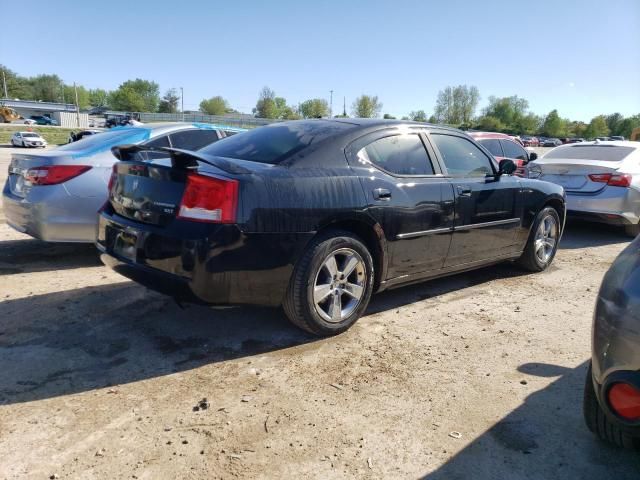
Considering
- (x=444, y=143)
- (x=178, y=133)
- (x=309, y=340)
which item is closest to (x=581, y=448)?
(x=309, y=340)

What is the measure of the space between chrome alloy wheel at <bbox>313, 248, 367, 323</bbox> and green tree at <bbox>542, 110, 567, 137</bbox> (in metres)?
134

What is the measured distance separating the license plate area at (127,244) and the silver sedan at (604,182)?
21.0 ft

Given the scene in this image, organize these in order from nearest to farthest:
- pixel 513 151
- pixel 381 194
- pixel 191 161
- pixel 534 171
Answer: pixel 191 161 < pixel 381 194 < pixel 534 171 < pixel 513 151

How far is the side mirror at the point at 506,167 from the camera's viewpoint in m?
4.78

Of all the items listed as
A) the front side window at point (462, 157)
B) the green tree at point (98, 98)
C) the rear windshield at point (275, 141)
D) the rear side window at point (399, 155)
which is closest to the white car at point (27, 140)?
the rear windshield at point (275, 141)

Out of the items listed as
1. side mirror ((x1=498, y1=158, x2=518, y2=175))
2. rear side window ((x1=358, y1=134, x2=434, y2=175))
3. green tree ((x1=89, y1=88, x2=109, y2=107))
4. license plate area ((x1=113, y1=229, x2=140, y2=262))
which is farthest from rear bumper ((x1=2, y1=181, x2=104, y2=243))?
green tree ((x1=89, y1=88, x2=109, y2=107))

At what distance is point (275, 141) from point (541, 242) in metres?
3.29

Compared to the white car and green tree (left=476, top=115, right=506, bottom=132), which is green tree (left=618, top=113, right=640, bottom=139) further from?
the white car

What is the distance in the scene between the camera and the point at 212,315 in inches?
156

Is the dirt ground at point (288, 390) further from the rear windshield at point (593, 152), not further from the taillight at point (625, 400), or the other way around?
the rear windshield at point (593, 152)

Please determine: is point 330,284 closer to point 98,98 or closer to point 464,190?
point 464,190

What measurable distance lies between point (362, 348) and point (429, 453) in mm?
1165

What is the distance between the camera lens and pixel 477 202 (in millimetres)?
4457

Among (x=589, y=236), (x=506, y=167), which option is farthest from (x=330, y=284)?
(x=589, y=236)
